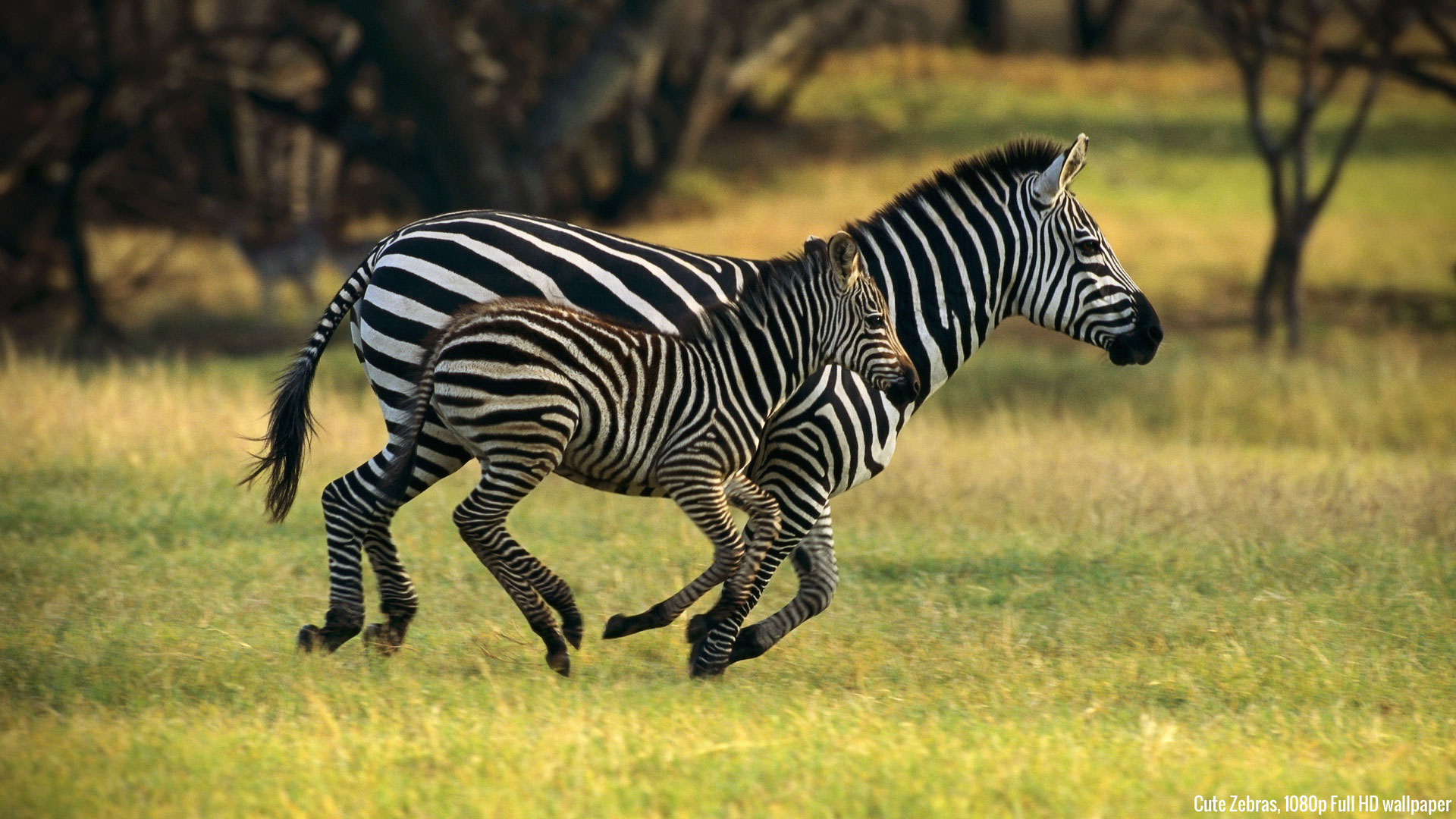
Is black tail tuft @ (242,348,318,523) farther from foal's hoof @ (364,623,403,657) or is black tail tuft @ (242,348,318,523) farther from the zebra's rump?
foal's hoof @ (364,623,403,657)

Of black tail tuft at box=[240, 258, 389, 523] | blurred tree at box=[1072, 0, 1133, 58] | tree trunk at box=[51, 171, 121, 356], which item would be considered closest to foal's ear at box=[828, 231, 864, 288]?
black tail tuft at box=[240, 258, 389, 523]

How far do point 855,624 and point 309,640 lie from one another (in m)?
2.27

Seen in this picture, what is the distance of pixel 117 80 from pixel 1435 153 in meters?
22.8

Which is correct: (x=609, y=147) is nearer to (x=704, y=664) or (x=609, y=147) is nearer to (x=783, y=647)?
(x=783, y=647)

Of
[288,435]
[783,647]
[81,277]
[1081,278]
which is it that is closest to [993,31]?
[81,277]

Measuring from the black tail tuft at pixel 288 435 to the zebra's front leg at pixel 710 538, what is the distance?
1443mm

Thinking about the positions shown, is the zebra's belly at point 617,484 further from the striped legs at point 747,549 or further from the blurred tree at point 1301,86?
the blurred tree at point 1301,86

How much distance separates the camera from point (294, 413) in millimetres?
5879

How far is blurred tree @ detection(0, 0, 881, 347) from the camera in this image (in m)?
14.9

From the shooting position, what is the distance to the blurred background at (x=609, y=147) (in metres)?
15.2

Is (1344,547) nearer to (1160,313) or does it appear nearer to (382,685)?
(382,685)

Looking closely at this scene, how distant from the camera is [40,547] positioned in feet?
23.9

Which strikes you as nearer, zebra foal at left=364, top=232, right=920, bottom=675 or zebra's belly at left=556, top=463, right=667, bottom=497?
zebra foal at left=364, top=232, right=920, bottom=675

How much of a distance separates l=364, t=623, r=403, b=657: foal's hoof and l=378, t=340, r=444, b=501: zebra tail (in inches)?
27.5
